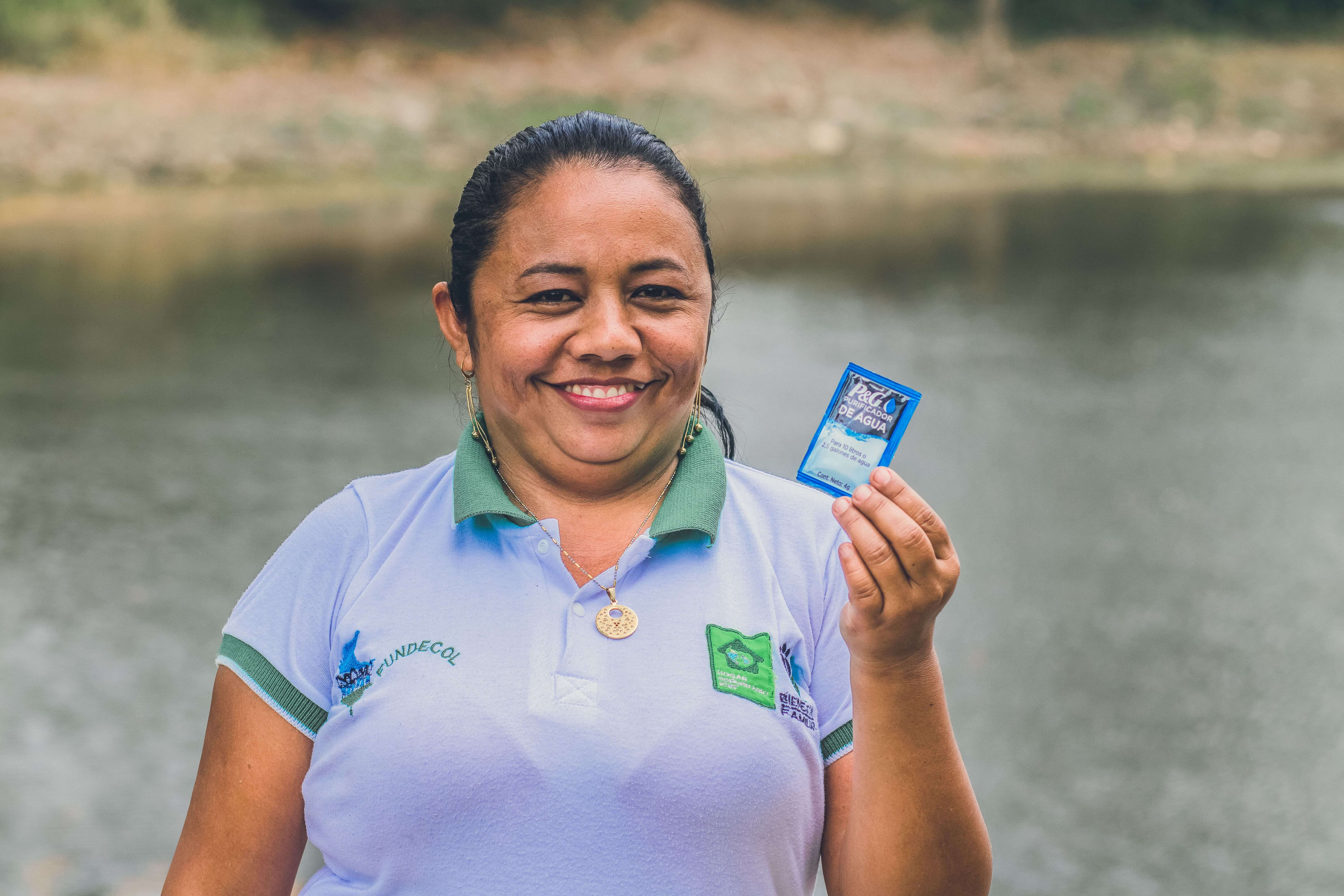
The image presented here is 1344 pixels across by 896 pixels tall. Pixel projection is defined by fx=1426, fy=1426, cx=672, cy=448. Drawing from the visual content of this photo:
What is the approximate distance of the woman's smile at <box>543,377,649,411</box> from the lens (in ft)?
5.80

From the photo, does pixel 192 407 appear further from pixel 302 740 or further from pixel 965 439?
pixel 302 740

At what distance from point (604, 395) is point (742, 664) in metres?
0.38

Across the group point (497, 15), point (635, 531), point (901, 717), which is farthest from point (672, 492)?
point (497, 15)

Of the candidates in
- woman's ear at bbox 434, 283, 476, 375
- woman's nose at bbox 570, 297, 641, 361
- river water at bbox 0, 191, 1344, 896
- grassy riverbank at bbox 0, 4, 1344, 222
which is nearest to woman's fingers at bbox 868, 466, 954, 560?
woman's nose at bbox 570, 297, 641, 361

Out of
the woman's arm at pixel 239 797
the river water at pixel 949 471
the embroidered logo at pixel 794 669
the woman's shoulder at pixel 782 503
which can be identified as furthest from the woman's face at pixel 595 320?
the river water at pixel 949 471

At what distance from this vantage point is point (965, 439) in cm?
809

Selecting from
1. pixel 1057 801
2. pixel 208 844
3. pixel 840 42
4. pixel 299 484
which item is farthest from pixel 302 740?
pixel 840 42

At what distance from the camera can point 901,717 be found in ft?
5.18

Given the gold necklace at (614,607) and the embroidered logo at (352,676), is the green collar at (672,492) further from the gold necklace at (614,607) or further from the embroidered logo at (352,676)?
the embroidered logo at (352,676)

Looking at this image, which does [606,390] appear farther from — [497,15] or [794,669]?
[497,15]

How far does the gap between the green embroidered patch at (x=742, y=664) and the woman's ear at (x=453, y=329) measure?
0.53 metres

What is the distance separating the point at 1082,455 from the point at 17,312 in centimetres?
721

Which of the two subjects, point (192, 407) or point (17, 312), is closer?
point (192, 407)

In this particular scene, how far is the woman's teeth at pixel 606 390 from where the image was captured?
177 centimetres
